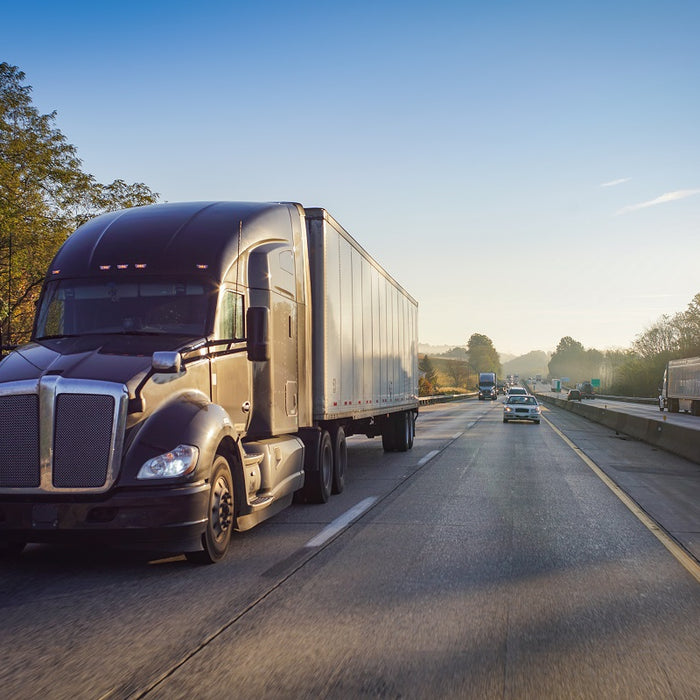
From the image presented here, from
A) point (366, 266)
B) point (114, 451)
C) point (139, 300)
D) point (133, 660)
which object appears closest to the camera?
point (133, 660)

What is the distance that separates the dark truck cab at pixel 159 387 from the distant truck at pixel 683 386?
45.1 meters

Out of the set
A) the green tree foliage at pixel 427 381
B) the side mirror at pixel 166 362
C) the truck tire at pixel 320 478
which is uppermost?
the green tree foliage at pixel 427 381

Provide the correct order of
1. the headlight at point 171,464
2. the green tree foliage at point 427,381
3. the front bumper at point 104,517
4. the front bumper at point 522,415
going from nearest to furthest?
the front bumper at point 104,517, the headlight at point 171,464, the front bumper at point 522,415, the green tree foliage at point 427,381

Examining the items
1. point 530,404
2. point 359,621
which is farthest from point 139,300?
point 530,404

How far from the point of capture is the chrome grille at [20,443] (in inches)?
242

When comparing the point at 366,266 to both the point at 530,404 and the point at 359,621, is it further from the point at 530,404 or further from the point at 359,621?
the point at 530,404

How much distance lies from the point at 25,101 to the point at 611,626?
26434mm

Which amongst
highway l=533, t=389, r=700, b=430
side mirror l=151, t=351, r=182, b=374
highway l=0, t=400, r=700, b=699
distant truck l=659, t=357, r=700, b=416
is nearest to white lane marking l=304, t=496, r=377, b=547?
highway l=0, t=400, r=700, b=699

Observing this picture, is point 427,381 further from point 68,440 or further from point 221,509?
point 68,440

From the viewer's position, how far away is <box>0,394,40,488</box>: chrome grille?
6.15 metres

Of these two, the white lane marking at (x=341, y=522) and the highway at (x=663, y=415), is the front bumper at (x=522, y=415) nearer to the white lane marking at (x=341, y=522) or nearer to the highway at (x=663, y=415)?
the highway at (x=663, y=415)

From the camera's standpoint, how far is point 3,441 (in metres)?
6.22

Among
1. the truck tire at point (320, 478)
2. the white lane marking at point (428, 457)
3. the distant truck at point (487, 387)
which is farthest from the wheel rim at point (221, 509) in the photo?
the distant truck at point (487, 387)

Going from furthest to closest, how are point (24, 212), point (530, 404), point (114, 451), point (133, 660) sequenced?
point (530, 404), point (24, 212), point (114, 451), point (133, 660)
